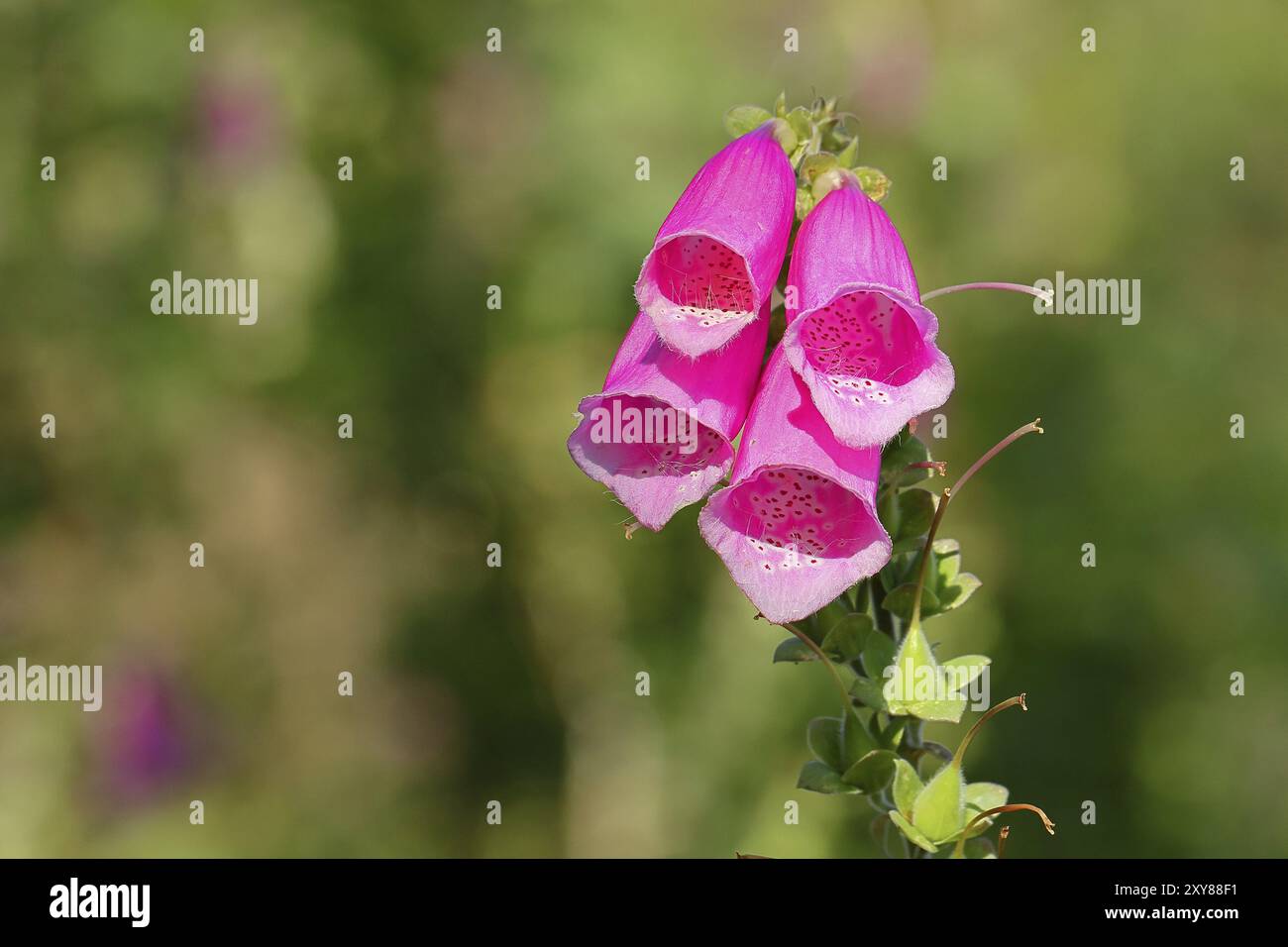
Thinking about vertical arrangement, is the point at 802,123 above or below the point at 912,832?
above

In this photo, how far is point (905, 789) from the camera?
1021 millimetres

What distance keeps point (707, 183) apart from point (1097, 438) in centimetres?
223

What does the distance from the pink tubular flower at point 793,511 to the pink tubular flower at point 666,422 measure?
0.09 feet

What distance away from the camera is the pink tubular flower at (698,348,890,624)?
1.02 metres

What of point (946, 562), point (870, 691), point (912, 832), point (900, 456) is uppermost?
point (900, 456)

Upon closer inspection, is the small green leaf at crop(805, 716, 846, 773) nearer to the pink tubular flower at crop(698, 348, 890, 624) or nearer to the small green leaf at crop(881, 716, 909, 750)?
the small green leaf at crop(881, 716, 909, 750)

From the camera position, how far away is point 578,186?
2.84 m

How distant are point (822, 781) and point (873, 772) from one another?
0.05m

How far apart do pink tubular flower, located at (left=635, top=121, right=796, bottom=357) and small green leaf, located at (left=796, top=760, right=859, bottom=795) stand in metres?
0.41

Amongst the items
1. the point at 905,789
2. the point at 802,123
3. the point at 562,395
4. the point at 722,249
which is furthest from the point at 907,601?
the point at 562,395

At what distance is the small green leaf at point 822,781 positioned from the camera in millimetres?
1054

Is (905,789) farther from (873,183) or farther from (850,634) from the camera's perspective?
(873,183)

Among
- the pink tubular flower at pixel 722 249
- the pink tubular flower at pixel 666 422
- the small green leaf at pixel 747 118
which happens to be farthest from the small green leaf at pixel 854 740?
the small green leaf at pixel 747 118

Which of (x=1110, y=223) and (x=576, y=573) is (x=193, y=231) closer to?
(x=576, y=573)
